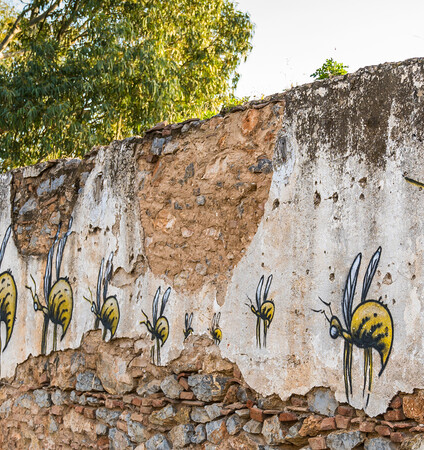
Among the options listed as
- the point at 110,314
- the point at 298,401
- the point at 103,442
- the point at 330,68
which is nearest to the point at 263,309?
the point at 298,401

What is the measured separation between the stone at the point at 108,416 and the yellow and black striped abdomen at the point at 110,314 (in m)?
0.48

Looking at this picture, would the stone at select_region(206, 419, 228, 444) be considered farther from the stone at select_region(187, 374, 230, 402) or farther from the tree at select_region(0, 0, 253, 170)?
the tree at select_region(0, 0, 253, 170)

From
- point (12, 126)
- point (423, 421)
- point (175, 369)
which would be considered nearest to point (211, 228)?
point (175, 369)

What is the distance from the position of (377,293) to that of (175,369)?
1.40m

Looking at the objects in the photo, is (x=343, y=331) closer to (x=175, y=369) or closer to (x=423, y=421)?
(x=423, y=421)

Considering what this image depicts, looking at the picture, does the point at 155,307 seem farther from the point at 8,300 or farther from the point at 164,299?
the point at 8,300

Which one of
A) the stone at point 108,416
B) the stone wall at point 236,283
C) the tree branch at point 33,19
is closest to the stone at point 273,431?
the stone wall at point 236,283

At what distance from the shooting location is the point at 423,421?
2.79 metres

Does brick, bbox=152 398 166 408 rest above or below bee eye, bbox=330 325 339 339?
below

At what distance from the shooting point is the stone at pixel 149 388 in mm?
3934

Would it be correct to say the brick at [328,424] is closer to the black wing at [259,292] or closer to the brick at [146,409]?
the black wing at [259,292]

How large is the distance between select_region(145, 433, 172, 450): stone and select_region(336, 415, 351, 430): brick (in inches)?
46.1

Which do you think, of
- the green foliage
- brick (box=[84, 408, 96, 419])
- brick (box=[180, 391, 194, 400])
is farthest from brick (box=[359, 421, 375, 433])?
the green foliage

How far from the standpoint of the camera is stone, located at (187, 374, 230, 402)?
11.8 feet
